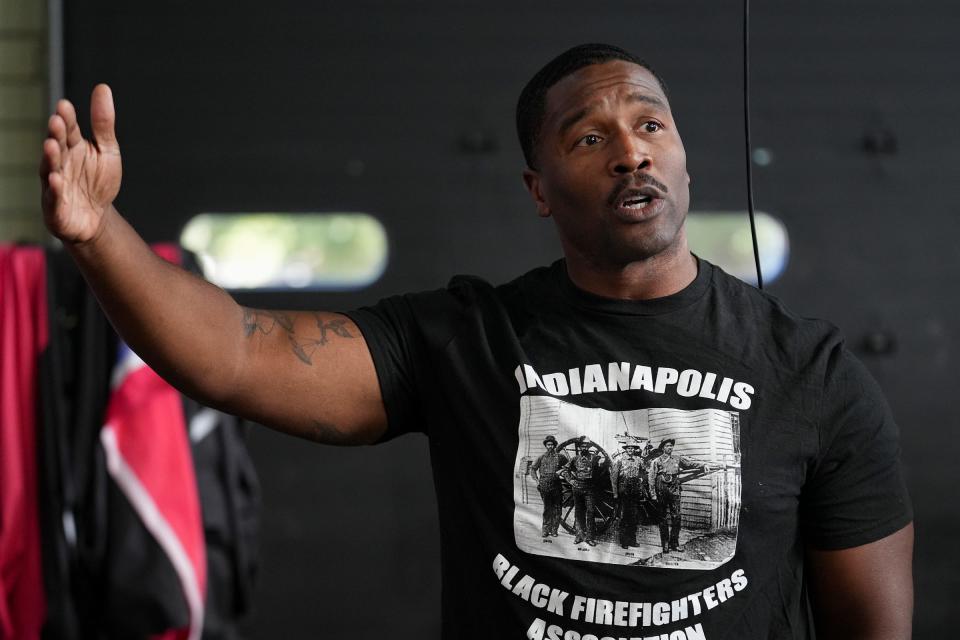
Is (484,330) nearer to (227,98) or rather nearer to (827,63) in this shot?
(227,98)

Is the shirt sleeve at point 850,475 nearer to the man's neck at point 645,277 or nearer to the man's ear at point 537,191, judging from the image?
the man's neck at point 645,277

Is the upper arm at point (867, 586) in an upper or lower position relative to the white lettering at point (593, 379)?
lower

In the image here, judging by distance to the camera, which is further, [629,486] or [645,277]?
[645,277]

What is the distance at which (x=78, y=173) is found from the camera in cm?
120

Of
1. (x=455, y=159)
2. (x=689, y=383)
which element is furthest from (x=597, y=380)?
(x=455, y=159)

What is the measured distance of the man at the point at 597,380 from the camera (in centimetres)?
134

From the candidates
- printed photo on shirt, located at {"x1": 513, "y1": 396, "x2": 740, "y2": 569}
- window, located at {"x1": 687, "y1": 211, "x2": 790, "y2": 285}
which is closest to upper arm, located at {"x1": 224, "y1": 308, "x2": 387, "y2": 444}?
printed photo on shirt, located at {"x1": 513, "y1": 396, "x2": 740, "y2": 569}

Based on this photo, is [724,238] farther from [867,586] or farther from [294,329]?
[294,329]

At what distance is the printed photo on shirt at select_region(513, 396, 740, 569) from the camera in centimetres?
137

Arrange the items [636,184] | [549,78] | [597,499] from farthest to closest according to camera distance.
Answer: [549,78], [636,184], [597,499]

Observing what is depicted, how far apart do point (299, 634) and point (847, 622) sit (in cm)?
217

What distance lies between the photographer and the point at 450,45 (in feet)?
11.0

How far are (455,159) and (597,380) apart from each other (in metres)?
2.01

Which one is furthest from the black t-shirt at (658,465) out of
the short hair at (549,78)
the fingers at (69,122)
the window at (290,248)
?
the window at (290,248)
